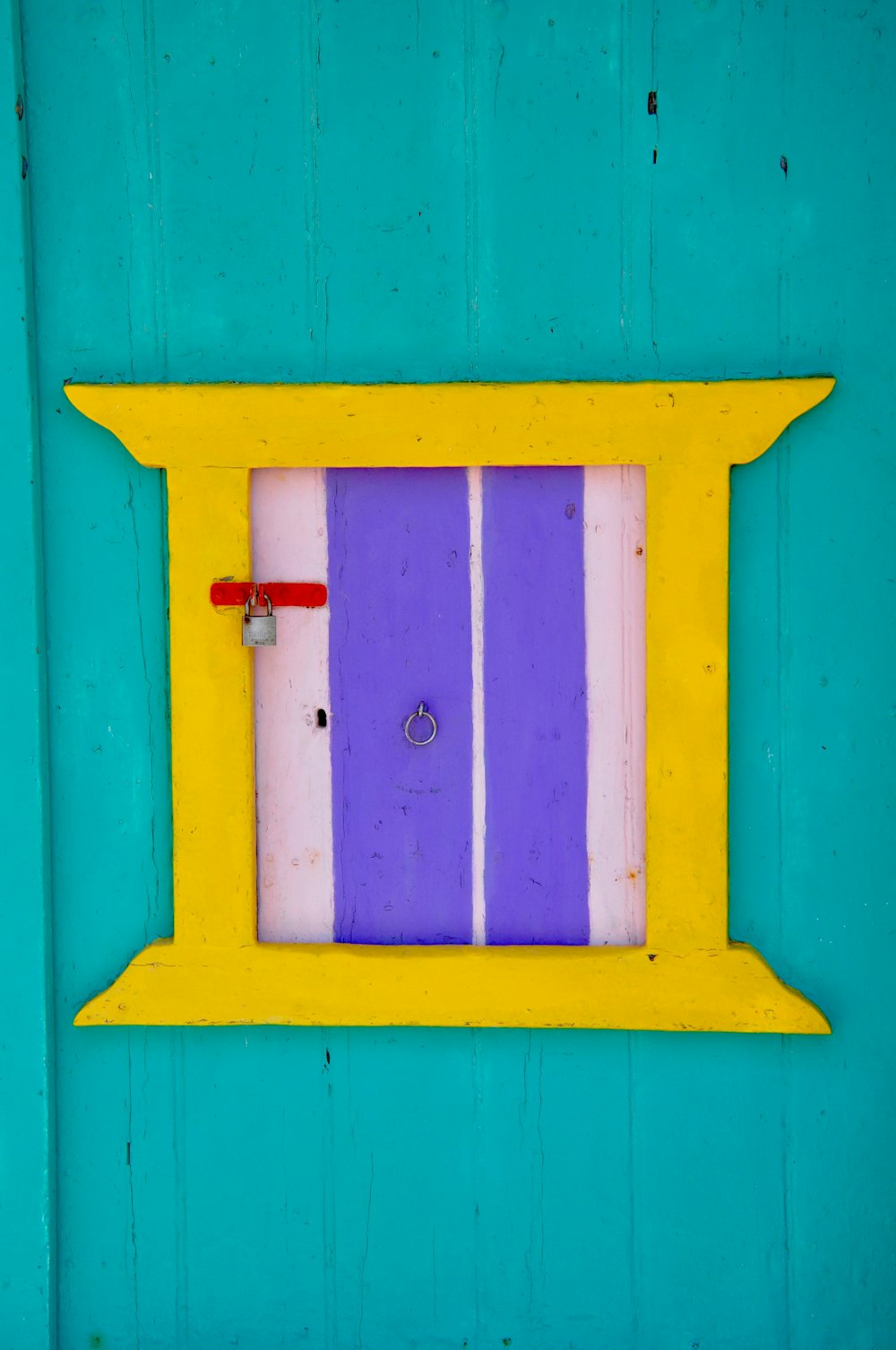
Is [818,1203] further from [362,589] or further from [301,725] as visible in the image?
[362,589]

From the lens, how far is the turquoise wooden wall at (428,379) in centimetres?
153

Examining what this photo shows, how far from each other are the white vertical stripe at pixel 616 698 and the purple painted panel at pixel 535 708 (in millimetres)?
18

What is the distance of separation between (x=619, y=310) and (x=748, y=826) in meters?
0.93

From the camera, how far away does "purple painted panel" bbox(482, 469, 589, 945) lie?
1.60 metres

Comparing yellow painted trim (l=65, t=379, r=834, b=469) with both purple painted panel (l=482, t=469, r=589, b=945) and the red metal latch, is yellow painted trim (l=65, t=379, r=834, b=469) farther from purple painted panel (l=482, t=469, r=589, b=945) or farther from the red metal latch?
the red metal latch

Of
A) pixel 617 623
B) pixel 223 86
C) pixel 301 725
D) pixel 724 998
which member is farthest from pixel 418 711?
pixel 223 86

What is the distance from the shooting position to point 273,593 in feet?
5.19

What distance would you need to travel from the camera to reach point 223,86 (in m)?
1.55

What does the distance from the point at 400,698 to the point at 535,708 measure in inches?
9.5

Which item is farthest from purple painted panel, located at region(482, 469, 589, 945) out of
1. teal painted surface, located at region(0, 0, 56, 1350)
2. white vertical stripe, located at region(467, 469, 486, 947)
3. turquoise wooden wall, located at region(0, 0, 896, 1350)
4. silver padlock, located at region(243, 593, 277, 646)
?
teal painted surface, located at region(0, 0, 56, 1350)

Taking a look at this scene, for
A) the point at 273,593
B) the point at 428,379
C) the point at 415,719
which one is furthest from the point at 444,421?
the point at 415,719

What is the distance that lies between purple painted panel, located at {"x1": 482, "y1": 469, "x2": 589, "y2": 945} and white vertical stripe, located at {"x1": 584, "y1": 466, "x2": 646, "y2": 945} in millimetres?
18

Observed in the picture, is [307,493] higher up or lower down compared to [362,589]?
higher up

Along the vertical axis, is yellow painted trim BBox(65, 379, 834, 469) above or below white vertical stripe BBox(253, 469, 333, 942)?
above
